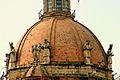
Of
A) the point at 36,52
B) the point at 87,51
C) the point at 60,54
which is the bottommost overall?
the point at 60,54

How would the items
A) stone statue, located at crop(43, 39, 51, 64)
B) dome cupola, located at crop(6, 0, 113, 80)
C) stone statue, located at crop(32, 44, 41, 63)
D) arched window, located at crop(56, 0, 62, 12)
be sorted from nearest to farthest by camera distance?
stone statue, located at crop(32, 44, 41, 63), stone statue, located at crop(43, 39, 51, 64), dome cupola, located at crop(6, 0, 113, 80), arched window, located at crop(56, 0, 62, 12)

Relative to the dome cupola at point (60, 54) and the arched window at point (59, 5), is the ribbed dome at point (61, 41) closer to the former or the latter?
the dome cupola at point (60, 54)

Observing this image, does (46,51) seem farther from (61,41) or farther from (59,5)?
(59,5)

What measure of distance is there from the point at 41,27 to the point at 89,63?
8.58m

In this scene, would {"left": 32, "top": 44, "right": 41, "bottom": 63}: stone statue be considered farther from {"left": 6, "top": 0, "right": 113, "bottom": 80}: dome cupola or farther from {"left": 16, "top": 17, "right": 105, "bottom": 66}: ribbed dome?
{"left": 16, "top": 17, "right": 105, "bottom": 66}: ribbed dome

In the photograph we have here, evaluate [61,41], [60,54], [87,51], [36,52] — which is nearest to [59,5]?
[61,41]

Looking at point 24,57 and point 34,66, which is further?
point 24,57

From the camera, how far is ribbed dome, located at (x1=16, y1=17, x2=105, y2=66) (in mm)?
69000

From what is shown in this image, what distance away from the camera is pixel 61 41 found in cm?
6969

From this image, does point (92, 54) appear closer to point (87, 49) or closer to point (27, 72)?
point (87, 49)

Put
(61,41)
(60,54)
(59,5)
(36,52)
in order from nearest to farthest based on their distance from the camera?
(36,52) < (60,54) < (61,41) < (59,5)

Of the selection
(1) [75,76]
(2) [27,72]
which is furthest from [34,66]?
(1) [75,76]

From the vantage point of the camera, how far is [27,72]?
66.8 m

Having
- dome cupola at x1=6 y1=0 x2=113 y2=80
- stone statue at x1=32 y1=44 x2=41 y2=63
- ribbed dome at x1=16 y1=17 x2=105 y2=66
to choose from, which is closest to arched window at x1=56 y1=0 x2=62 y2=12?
dome cupola at x1=6 y1=0 x2=113 y2=80
